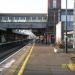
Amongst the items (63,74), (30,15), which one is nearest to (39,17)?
(30,15)

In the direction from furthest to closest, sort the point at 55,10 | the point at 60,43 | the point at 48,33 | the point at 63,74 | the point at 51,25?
the point at 55,10
the point at 51,25
the point at 48,33
the point at 60,43
the point at 63,74

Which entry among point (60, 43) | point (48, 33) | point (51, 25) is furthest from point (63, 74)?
point (51, 25)

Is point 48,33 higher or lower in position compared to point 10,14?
lower

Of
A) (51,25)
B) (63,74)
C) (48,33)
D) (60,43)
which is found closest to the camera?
(63,74)

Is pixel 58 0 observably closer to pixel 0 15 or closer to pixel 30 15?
pixel 30 15

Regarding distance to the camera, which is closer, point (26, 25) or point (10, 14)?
point (26, 25)

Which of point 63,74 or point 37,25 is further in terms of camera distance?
point 37,25

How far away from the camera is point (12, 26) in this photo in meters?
97.8

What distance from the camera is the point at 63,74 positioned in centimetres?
1496

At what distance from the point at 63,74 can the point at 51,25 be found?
8549 centimetres

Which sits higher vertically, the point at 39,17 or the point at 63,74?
the point at 39,17

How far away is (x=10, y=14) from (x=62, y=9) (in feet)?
64.4

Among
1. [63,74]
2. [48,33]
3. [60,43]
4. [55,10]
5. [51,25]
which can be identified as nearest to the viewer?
[63,74]

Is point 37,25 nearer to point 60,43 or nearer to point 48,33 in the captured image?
point 48,33
